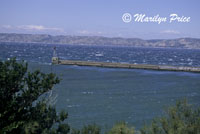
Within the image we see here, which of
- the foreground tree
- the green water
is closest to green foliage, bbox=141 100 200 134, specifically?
the foreground tree

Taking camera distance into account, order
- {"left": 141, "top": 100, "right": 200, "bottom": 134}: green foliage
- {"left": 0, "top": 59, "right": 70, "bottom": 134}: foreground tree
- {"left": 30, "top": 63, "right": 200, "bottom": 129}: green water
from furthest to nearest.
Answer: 1. {"left": 30, "top": 63, "right": 200, "bottom": 129}: green water
2. {"left": 141, "top": 100, "right": 200, "bottom": 134}: green foliage
3. {"left": 0, "top": 59, "right": 70, "bottom": 134}: foreground tree

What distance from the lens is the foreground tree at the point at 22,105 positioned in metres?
10.3

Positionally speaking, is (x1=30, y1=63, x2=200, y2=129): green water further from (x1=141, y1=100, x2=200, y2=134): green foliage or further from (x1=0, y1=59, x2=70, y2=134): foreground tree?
(x1=141, y1=100, x2=200, y2=134): green foliage

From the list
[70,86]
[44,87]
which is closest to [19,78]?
[44,87]

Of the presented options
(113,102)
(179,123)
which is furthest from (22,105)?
(113,102)

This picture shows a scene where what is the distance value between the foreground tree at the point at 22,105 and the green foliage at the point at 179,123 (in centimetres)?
356

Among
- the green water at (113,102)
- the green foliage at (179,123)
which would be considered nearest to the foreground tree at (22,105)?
the green foliage at (179,123)

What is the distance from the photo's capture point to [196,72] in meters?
62.1

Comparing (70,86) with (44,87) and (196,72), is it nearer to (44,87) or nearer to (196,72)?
(44,87)

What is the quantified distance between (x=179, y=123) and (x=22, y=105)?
5.85m

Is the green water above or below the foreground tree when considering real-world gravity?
below

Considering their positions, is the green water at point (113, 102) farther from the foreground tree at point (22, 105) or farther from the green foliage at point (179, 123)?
the green foliage at point (179, 123)

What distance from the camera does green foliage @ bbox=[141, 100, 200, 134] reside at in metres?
12.4

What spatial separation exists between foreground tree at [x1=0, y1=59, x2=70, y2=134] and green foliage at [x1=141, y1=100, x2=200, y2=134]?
356 centimetres
